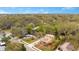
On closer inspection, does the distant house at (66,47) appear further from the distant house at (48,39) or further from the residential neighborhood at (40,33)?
the distant house at (48,39)

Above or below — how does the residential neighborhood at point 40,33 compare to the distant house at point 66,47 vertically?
above

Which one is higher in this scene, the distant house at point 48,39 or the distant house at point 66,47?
the distant house at point 48,39

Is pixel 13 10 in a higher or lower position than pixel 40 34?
higher

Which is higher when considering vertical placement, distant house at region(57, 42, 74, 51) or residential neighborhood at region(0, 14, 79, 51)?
residential neighborhood at region(0, 14, 79, 51)

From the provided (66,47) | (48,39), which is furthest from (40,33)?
(66,47)

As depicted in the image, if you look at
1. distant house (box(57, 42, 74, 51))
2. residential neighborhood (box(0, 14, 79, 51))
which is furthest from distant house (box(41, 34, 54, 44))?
distant house (box(57, 42, 74, 51))

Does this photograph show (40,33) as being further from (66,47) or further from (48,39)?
(66,47)

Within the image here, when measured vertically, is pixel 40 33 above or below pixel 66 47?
above

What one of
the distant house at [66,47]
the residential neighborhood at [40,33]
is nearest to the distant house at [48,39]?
the residential neighborhood at [40,33]

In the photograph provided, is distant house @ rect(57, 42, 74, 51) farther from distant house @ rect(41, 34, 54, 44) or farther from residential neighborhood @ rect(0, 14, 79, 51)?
distant house @ rect(41, 34, 54, 44)
